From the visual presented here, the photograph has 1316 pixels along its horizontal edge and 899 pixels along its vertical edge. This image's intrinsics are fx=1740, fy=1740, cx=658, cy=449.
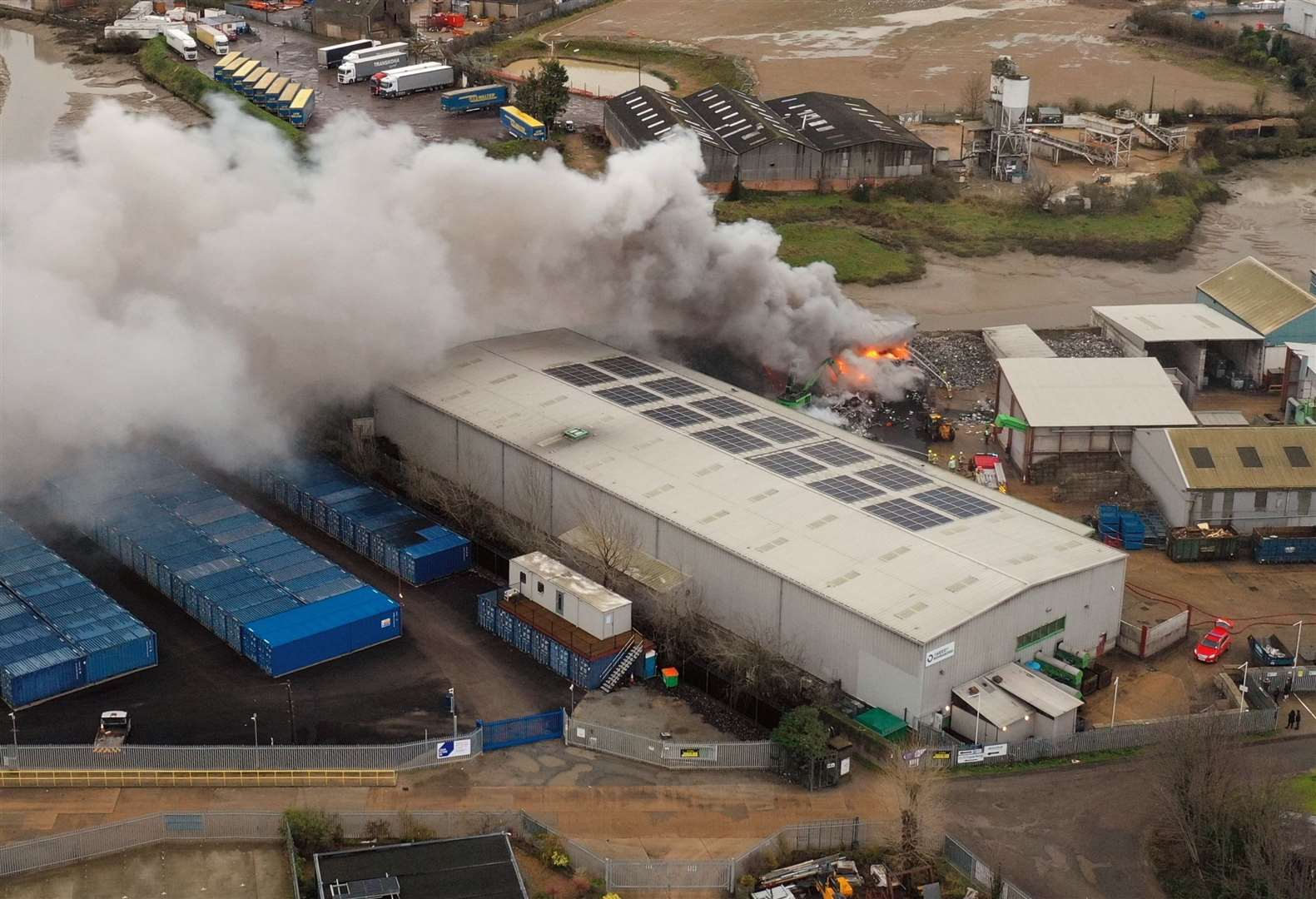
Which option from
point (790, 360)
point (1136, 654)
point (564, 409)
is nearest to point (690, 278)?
point (790, 360)

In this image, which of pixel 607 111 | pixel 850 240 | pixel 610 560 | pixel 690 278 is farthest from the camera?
pixel 607 111

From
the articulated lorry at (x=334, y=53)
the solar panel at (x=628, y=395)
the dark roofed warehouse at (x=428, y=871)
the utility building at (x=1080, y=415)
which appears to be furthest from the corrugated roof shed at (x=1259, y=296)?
the articulated lorry at (x=334, y=53)

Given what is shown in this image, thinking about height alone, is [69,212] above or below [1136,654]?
above

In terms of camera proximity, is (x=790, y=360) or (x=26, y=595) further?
(x=790, y=360)

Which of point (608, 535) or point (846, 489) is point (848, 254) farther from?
point (608, 535)

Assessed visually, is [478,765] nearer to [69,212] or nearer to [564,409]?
[564,409]

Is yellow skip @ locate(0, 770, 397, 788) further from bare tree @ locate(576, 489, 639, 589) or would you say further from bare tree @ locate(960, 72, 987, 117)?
bare tree @ locate(960, 72, 987, 117)

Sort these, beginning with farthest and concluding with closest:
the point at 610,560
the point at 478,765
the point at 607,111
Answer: the point at 607,111 < the point at 610,560 < the point at 478,765

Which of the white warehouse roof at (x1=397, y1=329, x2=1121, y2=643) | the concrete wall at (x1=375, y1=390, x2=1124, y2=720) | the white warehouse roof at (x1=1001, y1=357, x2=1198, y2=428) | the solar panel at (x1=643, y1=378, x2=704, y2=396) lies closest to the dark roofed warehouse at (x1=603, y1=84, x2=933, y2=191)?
the white warehouse roof at (x1=1001, y1=357, x2=1198, y2=428)
